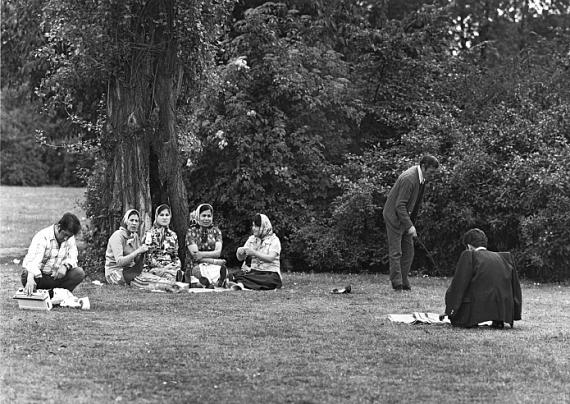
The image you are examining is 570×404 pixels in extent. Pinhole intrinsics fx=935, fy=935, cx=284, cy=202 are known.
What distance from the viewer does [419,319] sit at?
10102 millimetres

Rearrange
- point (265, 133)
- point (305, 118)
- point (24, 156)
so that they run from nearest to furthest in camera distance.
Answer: point (265, 133) < point (305, 118) < point (24, 156)

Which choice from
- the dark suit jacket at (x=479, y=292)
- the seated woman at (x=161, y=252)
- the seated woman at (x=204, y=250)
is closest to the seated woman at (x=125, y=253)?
the seated woman at (x=161, y=252)

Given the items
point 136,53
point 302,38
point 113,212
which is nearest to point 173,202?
point 113,212

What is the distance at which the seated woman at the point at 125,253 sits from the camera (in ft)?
43.3

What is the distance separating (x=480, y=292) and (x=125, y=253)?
5.66 meters

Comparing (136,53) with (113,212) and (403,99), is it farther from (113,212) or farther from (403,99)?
(403,99)

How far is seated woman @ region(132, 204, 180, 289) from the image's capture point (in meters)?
13.4

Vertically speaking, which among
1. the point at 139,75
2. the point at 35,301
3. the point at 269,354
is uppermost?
the point at 139,75

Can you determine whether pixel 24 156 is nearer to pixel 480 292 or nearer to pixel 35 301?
pixel 35 301

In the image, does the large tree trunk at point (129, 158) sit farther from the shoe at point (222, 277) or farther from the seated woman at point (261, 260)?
the seated woman at point (261, 260)

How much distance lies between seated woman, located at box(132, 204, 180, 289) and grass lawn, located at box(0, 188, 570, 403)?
1.28 metres

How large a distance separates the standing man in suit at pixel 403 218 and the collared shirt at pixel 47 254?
15.2 feet

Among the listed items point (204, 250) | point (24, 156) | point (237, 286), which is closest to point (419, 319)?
point (237, 286)

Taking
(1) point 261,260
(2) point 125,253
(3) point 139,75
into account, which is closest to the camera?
(2) point 125,253
